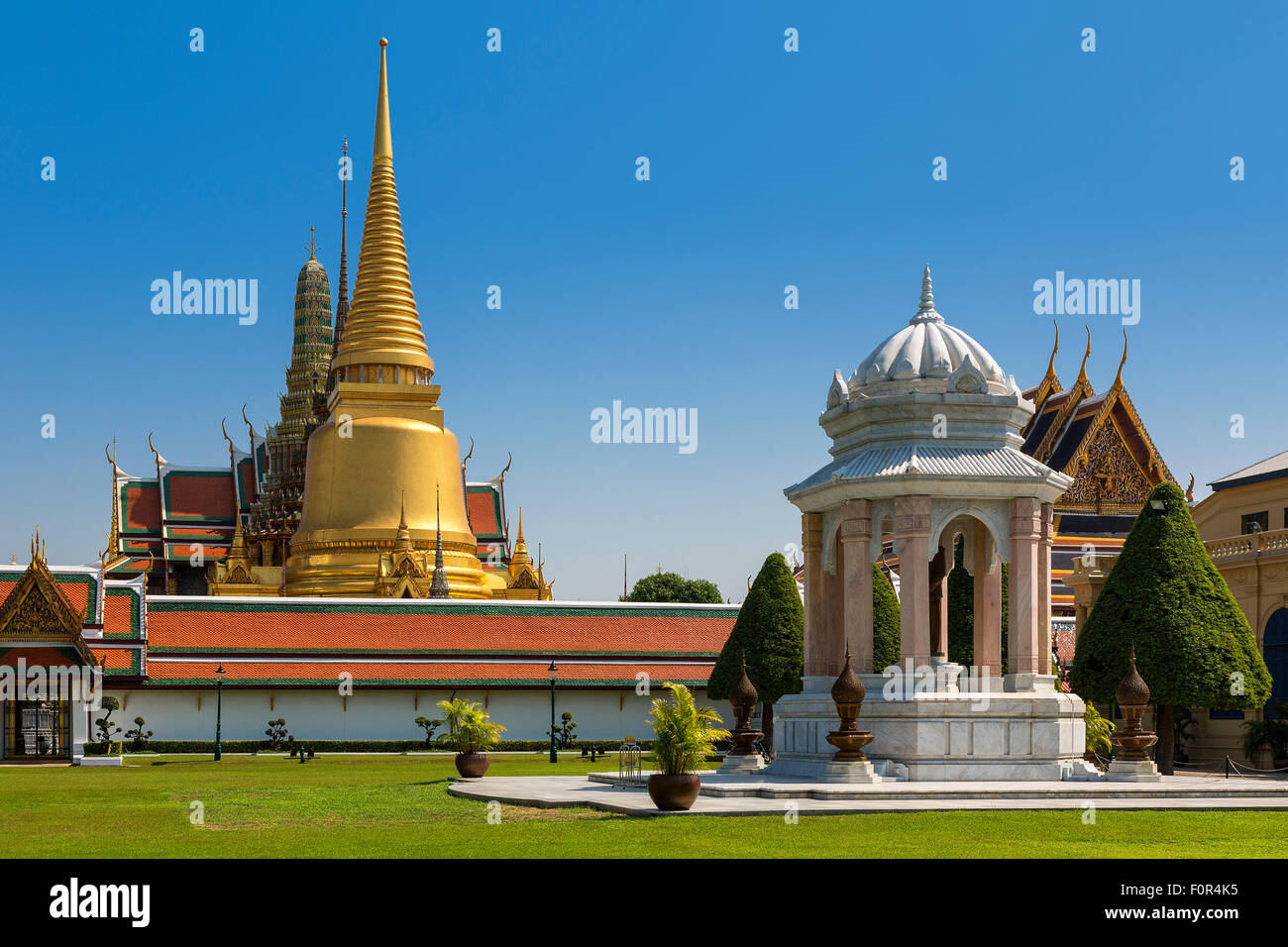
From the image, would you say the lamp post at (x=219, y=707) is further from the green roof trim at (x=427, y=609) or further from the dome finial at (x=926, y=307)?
the dome finial at (x=926, y=307)

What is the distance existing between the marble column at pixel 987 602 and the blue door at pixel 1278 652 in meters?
15.8

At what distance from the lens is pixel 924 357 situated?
2994 cm

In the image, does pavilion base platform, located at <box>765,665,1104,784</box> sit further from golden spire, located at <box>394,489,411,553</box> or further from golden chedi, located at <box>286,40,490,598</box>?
golden chedi, located at <box>286,40,490,598</box>

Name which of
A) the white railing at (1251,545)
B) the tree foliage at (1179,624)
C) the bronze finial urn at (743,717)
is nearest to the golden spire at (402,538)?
the white railing at (1251,545)

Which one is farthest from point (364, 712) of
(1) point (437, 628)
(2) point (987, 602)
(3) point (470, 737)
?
(2) point (987, 602)

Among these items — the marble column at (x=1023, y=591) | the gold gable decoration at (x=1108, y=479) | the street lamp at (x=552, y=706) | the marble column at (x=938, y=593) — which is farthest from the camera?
the gold gable decoration at (x=1108, y=479)

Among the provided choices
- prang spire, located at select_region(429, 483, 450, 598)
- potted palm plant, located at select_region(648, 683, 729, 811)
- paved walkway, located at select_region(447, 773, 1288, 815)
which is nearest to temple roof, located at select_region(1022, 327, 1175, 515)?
prang spire, located at select_region(429, 483, 450, 598)

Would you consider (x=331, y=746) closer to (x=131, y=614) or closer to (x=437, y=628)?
(x=437, y=628)

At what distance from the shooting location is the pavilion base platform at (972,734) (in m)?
26.9

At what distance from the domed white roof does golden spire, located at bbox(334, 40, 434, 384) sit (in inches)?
1879

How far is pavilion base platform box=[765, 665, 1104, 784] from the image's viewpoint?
1060 inches
